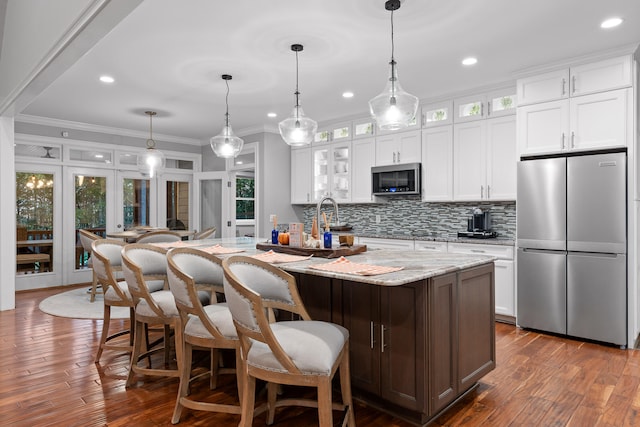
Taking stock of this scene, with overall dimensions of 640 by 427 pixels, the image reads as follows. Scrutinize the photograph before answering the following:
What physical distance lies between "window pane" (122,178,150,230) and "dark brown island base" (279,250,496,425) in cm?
550

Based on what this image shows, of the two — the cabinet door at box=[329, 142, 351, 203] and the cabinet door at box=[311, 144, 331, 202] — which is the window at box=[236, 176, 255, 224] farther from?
the cabinet door at box=[329, 142, 351, 203]

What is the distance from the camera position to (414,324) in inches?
87.7

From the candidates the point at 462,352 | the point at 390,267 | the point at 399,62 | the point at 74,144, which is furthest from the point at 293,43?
the point at 74,144

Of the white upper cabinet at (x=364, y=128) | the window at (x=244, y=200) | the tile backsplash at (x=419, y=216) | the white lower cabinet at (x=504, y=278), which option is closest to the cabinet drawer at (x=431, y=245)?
the white lower cabinet at (x=504, y=278)

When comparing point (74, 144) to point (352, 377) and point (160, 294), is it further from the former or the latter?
point (352, 377)

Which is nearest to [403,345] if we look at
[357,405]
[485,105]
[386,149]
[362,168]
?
[357,405]

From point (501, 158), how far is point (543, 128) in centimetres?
58

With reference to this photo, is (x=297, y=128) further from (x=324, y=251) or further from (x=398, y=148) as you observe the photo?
(x=398, y=148)

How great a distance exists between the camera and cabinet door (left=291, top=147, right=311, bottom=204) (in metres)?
6.74

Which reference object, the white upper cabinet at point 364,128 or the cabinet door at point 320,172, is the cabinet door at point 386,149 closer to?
the white upper cabinet at point 364,128

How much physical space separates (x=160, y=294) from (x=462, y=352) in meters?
1.99

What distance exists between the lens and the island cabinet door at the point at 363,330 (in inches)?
94.7

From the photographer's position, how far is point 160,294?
9.34 feet

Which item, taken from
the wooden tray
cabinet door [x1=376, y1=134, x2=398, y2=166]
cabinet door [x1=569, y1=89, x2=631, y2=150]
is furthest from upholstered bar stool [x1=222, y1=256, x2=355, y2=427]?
cabinet door [x1=376, y1=134, x2=398, y2=166]
